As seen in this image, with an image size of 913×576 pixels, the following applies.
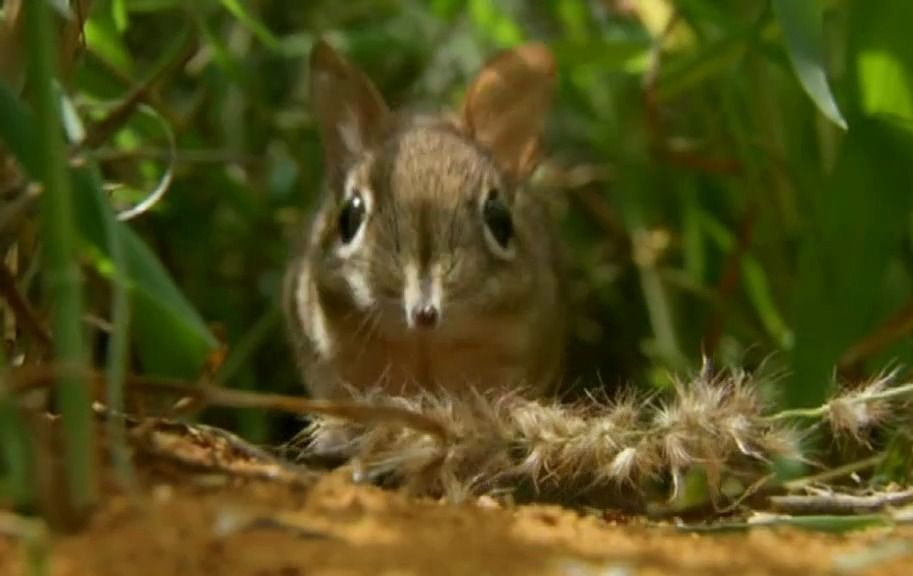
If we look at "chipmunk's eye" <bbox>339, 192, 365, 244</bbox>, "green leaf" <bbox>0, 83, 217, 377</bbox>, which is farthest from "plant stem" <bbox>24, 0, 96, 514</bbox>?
"chipmunk's eye" <bbox>339, 192, 365, 244</bbox>

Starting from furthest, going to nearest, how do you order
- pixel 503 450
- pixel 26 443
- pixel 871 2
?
pixel 871 2 → pixel 503 450 → pixel 26 443

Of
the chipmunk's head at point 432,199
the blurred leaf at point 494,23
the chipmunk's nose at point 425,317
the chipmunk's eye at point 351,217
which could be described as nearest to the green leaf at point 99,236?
the chipmunk's nose at point 425,317

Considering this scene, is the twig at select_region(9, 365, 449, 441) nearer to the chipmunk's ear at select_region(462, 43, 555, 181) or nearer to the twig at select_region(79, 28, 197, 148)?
the twig at select_region(79, 28, 197, 148)

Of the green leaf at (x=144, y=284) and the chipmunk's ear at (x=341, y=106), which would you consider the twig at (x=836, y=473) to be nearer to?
the green leaf at (x=144, y=284)

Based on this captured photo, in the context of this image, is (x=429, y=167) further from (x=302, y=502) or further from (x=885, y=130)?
(x=302, y=502)

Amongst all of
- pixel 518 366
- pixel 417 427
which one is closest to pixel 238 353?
pixel 518 366

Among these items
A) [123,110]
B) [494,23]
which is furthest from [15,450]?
[494,23]
